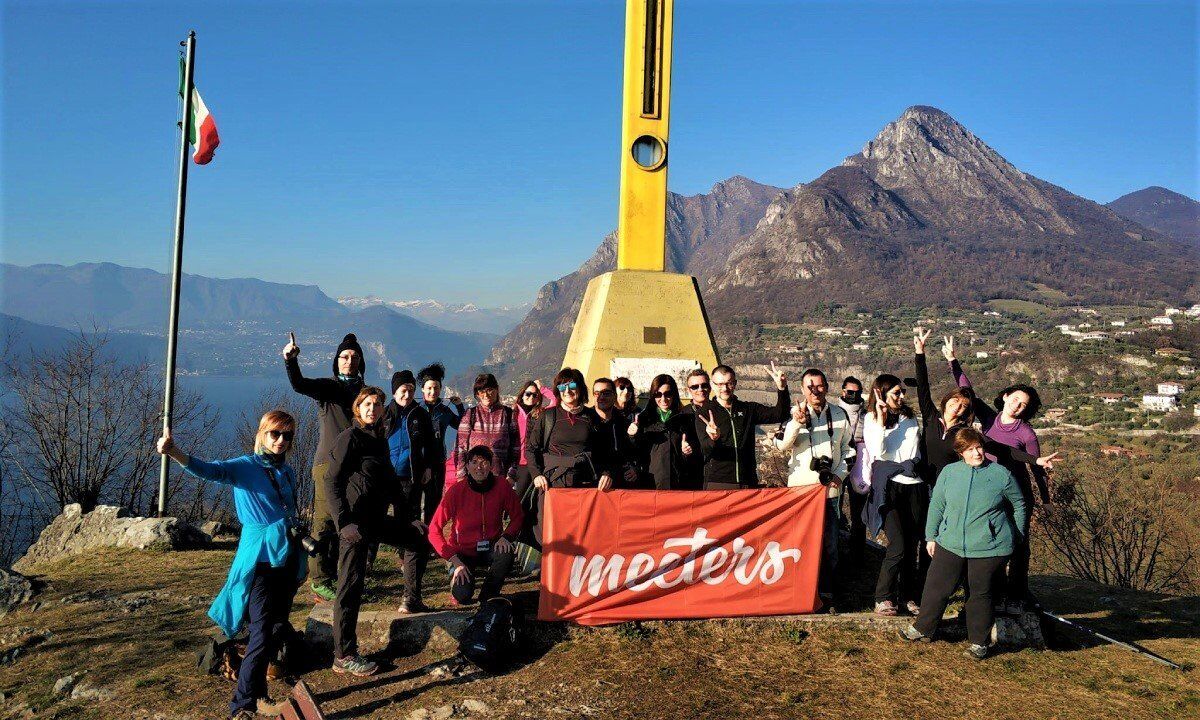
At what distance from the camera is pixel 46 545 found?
9.91 meters

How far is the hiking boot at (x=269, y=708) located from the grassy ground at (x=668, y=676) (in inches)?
6.6

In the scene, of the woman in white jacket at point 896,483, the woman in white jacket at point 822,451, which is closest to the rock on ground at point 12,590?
the woman in white jacket at point 822,451

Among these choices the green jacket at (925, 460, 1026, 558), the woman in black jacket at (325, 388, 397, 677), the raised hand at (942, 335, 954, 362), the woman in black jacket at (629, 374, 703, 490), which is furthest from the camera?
the raised hand at (942, 335, 954, 362)

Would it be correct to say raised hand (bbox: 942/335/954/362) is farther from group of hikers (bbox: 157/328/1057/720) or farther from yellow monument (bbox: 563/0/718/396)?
yellow monument (bbox: 563/0/718/396)

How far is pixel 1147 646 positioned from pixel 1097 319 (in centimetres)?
15041

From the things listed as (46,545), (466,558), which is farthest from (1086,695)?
(46,545)

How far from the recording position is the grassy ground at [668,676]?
15.0 ft

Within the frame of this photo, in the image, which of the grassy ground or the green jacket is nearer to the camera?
the grassy ground

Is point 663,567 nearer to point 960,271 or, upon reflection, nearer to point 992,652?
point 992,652

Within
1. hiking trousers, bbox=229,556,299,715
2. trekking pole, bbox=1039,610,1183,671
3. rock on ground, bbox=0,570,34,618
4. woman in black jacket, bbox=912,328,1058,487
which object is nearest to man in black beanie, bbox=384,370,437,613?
hiking trousers, bbox=229,556,299,715

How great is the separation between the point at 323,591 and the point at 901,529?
4618 millimetres

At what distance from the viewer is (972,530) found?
5160mm

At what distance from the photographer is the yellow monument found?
9617 millimetres

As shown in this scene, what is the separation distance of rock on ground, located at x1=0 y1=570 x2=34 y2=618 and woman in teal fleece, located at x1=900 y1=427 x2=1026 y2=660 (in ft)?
25.5
